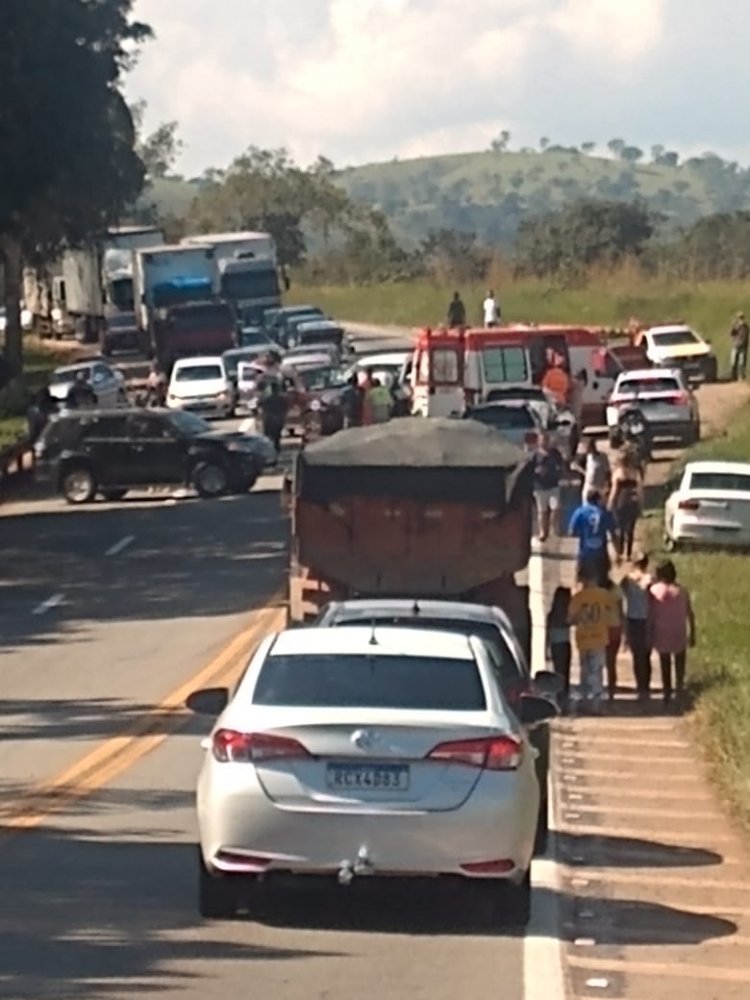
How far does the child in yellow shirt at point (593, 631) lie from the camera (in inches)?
929

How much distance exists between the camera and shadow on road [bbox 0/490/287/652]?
108 ft

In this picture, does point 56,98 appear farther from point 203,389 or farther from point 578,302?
point 578,302

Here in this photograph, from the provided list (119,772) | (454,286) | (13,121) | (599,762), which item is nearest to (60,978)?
(119,772)

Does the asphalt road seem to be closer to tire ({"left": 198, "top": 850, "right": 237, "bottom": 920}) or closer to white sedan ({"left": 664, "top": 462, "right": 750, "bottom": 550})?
tire ({"left": 198, "top": 850, "right": 237, "bottom": 920})

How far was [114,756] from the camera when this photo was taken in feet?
66.2

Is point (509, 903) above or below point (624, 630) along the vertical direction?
above

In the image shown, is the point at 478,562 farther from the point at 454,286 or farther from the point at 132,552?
the point at 454,286

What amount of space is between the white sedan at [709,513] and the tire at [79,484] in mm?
12532

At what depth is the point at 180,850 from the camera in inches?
606

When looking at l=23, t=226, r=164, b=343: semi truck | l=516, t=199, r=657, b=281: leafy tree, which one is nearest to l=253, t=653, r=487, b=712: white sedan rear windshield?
l=23, t=226, r=164, b=343: semi truck

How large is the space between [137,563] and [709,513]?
8.32 metres

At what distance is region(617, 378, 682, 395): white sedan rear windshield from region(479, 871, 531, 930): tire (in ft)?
127

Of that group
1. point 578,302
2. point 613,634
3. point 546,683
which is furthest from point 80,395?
point 546,683

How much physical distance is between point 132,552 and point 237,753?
27537 mm
